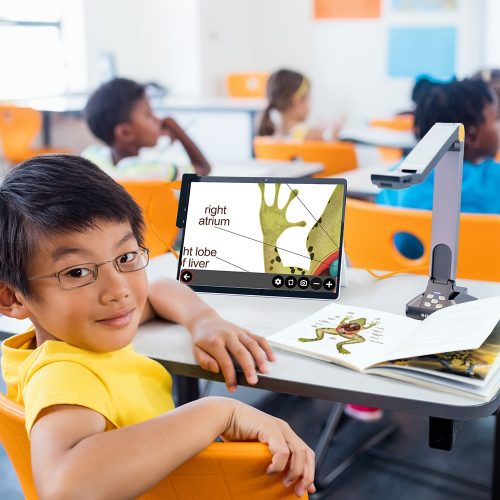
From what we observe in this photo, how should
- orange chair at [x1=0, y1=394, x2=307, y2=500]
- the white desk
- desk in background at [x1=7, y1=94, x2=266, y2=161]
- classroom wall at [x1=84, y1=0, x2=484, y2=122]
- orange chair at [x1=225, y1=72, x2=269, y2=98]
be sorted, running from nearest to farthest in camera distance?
orange chair at [x1=0, y1=394, x2=307, y2=500] → the white desk → desk in background at [x1=7, y1=94, x2=266, y2=161] → classroom wall at [x1=84, y1=0, x2=484, y2=122] → orange chair at [x1=225, y1=72, x2=269, y2=98]

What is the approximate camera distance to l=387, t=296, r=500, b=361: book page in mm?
1120

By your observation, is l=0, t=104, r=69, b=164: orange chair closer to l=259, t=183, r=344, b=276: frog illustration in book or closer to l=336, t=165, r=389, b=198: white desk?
l=336, t=165, r=389, b=198: white desk

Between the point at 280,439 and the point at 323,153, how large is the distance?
2906 mm

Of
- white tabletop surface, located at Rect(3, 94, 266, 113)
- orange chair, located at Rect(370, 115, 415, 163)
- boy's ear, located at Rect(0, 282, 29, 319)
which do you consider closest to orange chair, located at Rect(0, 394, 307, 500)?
boy's ear, located at Rect(0, 282, 29, 319)

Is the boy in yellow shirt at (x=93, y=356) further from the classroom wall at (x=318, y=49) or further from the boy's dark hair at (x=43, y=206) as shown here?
the classroom wall at (x=318, y=49)

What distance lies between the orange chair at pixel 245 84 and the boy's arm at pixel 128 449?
7.00m

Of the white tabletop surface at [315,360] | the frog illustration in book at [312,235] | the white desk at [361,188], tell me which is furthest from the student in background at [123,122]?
the frog illustration in book at [312,235]

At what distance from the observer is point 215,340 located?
1215 millimetres

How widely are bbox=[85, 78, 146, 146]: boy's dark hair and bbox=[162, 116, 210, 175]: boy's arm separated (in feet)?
0.66

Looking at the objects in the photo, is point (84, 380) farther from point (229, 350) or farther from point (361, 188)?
point (361, 188)

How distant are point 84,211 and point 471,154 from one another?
66.7 inches

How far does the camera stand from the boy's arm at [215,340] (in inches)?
46.2

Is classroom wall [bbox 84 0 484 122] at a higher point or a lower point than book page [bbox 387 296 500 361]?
higher

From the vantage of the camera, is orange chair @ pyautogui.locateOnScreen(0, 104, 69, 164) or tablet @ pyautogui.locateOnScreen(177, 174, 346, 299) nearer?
tablet @ pyautogui.locateOnScreen(177, 174, 346, 299)
